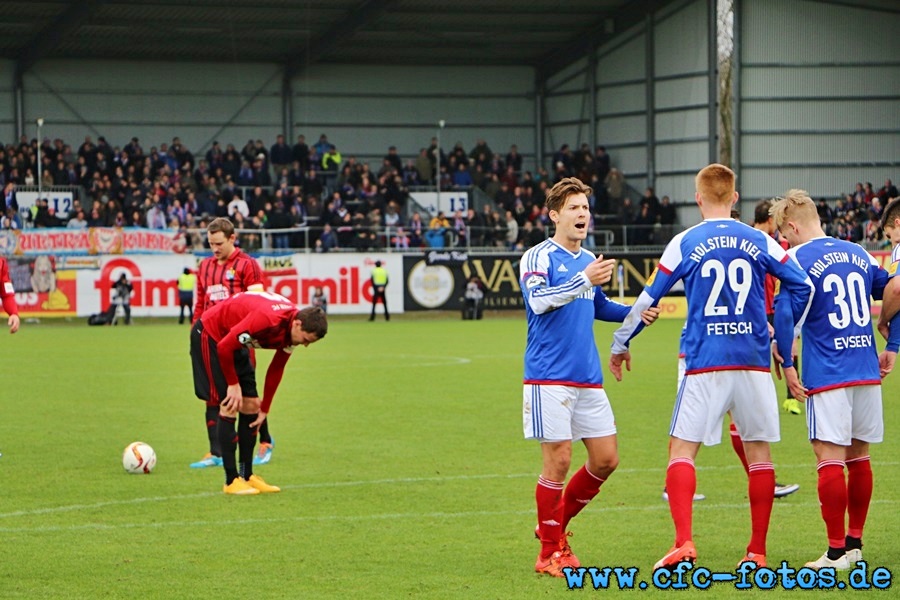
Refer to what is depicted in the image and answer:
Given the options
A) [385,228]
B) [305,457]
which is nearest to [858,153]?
[385,228]

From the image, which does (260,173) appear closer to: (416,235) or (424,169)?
(424,169)

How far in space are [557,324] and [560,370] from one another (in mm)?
258

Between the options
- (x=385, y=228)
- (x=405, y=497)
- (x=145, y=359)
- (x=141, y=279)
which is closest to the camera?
(x=405, y=497)

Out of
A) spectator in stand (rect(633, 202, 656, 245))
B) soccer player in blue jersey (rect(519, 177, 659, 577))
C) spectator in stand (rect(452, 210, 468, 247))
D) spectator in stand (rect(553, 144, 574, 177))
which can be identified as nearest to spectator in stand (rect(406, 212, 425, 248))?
spectator in stand (rect(452, 210, 468, 247))

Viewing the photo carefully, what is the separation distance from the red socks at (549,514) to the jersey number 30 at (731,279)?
1361mm

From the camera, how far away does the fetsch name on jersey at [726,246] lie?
23.6 ft

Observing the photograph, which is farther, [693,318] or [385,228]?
[385,228]

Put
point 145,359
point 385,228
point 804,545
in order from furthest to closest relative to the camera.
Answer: point 385,228, point 145,359, point 804,545

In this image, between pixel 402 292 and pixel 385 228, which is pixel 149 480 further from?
pixel 385 228

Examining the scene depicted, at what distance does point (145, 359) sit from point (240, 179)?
21.9m

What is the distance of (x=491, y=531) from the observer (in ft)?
29.3

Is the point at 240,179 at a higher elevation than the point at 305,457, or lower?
higher

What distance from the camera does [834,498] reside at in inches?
294

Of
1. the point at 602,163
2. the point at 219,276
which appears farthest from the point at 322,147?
the point at 219,276
